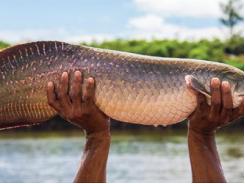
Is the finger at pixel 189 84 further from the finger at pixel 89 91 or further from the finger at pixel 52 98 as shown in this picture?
the finger at pixel 52 98

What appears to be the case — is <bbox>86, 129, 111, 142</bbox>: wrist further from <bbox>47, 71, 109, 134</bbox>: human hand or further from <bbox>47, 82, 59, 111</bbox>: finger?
<bbox>47, 82, 59, 111</bbox>: finger

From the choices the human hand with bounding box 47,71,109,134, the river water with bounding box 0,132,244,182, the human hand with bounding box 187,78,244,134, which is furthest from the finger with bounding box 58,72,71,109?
the river water with bounding box 0,132,244,182

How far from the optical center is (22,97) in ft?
9.72

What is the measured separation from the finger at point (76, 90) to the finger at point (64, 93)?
2cm

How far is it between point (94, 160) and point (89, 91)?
302 millimetres

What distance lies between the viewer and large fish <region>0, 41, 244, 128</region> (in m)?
2.80

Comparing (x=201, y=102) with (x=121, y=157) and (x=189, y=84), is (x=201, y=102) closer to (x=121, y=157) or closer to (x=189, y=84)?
(x=189, y=84)

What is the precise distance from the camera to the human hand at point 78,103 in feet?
8.75

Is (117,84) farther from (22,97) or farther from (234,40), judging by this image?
(234,40)

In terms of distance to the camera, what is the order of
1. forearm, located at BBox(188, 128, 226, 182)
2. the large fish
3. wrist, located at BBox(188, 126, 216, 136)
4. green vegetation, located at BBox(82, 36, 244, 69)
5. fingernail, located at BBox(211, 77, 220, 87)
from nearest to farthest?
forearm, located at BBox(188, 128, 226, 182) < wrist, located at BBox(188, 126, 216, 136) < fingernail, located at BBox(211, 77, 220, 87) < the large fish < green vegetation, located at BBox(82, 36, 244, 69)

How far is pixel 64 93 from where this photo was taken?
2.71m

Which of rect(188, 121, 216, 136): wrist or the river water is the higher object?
rect(188, 121, 216, 136): wrist

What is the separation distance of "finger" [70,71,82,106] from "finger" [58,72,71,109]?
2 cm

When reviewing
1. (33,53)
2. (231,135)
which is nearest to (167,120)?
(33,53)
